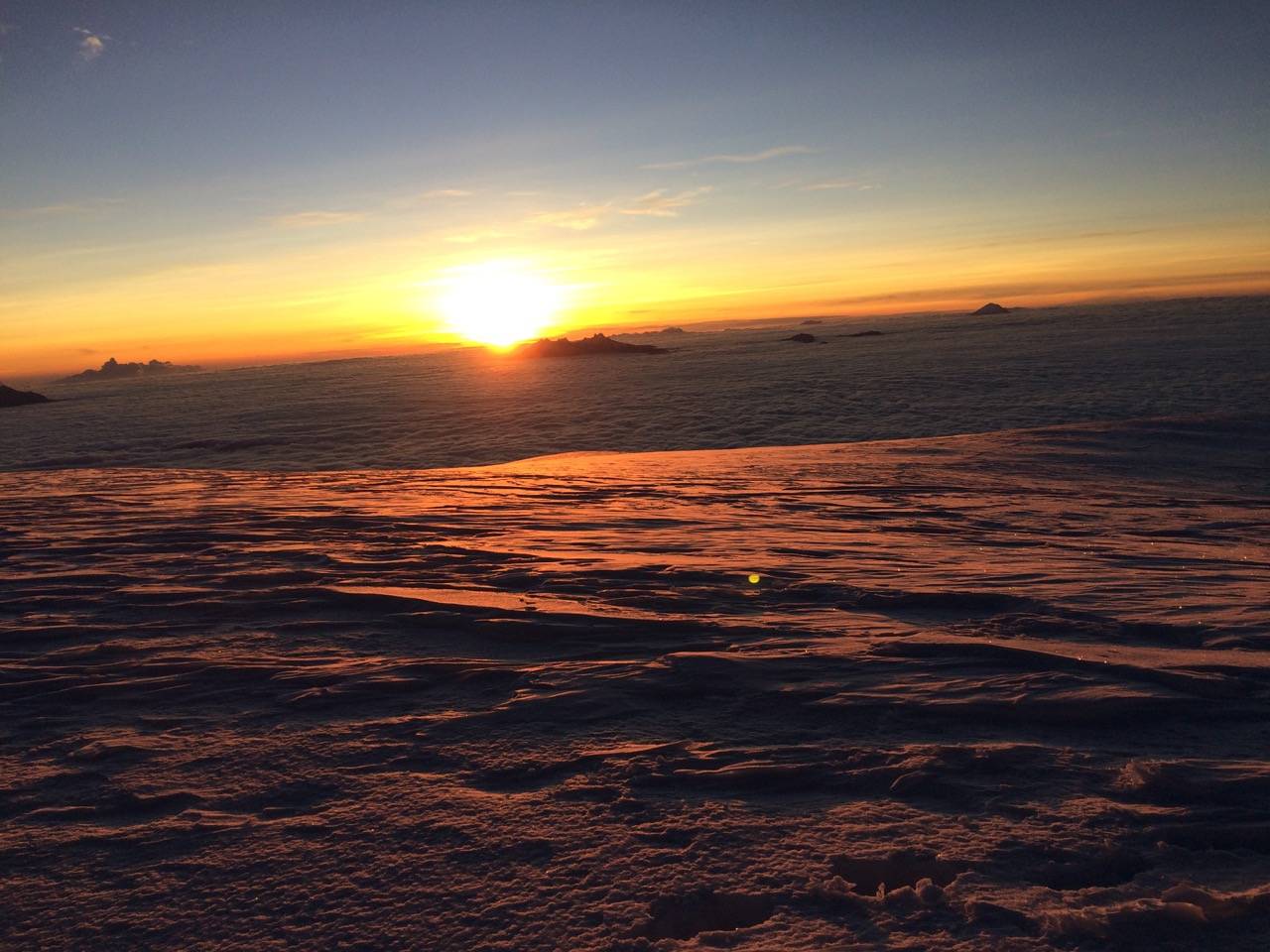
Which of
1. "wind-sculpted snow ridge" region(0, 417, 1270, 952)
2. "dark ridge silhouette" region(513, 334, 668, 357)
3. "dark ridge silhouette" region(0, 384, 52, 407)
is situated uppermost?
"dark ridge silhouette" region(513, 334, 668, 357)

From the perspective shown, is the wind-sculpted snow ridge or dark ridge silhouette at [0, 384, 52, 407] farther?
dark ridge silhouette at [0, 384, 52, 407]

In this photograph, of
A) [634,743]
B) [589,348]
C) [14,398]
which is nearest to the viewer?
[634,743]

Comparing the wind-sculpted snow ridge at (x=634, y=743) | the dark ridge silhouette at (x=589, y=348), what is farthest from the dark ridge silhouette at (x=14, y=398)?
the wind-sculpted snow ridge at (x=634, y=743)

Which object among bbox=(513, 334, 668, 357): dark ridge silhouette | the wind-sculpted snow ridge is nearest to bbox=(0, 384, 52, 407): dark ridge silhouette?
bbox=(513, 334, 668, 357): dark ridge silhouette

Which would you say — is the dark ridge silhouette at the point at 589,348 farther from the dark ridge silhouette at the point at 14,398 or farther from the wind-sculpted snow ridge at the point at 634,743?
the wind-sculpted snow ridge at the point at 634,743

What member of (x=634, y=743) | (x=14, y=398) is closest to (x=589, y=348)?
(x=14, y=398)

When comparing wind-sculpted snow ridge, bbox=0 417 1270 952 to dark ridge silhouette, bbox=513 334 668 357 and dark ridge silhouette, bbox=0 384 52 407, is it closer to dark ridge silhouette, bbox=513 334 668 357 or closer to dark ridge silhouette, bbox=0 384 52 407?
dark ridge silhouette, bbox=0 384 52 407

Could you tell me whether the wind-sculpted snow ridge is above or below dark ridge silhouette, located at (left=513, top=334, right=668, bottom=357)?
below

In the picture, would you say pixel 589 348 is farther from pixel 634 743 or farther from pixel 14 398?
pixel 634 743
